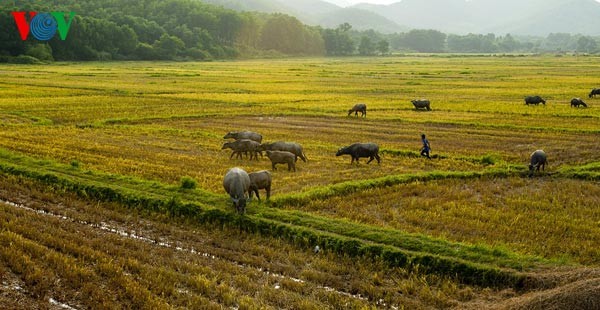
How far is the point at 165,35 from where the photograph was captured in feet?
366

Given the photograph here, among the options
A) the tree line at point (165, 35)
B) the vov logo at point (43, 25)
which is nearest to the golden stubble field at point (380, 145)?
the vov logo at point (43, 25)

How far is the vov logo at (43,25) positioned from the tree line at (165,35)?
3.36ft

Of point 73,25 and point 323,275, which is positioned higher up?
point 73,25

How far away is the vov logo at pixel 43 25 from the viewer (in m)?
87.8

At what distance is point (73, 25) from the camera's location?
312 feet

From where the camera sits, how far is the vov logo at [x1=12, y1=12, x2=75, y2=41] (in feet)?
288

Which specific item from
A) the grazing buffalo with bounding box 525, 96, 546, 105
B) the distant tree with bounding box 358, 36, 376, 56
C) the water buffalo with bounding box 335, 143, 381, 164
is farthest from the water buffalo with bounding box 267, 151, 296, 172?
the distant tree with bounding box 358, 36, 376, 56

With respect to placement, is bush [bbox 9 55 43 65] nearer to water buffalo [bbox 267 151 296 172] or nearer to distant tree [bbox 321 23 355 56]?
water buffalo [bbox 267 151 296 172]

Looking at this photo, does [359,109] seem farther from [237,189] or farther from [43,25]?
[43,25]

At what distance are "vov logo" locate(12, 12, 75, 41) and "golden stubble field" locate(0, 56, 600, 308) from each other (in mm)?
43546

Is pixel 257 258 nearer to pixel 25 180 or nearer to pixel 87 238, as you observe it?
pixel 87 238

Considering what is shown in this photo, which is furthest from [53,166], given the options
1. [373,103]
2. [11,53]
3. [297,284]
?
[11,53]

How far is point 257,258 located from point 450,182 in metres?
8.93

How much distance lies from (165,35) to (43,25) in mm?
23805
